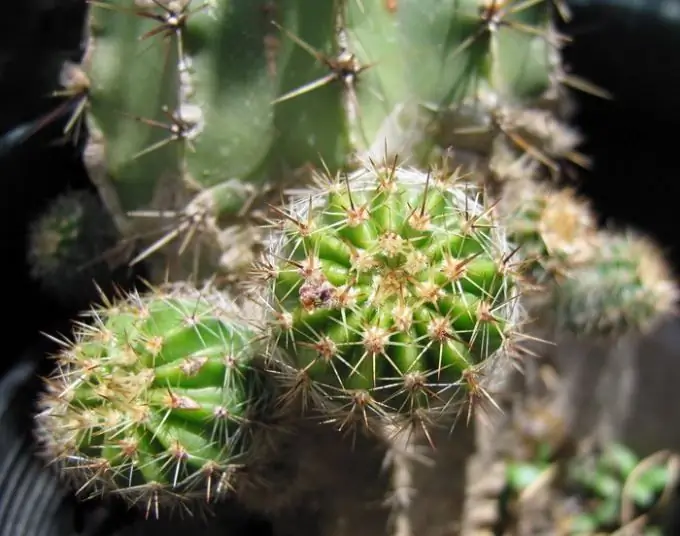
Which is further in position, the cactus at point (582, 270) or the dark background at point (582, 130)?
the dark background at point (582, 130)

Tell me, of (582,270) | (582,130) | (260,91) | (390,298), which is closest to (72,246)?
(260,91)

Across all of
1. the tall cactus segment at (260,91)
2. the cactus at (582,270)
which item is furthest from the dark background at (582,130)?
the cactus at (582,270)

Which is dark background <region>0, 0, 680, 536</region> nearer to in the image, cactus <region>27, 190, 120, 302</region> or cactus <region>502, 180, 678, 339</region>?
cactus <region>27, 190, 120, 302</region>

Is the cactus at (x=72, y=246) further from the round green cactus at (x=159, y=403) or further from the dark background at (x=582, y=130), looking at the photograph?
the round green cactus at (x=159, y=403)

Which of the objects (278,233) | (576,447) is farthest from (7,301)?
(576,447)

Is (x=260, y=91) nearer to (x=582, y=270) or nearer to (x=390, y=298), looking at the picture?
(x=390, y=298)

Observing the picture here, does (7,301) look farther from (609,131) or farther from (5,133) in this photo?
(609,131)

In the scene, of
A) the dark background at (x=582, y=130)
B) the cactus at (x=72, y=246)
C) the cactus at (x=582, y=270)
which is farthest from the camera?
the dark background at (x=582, y=130)
